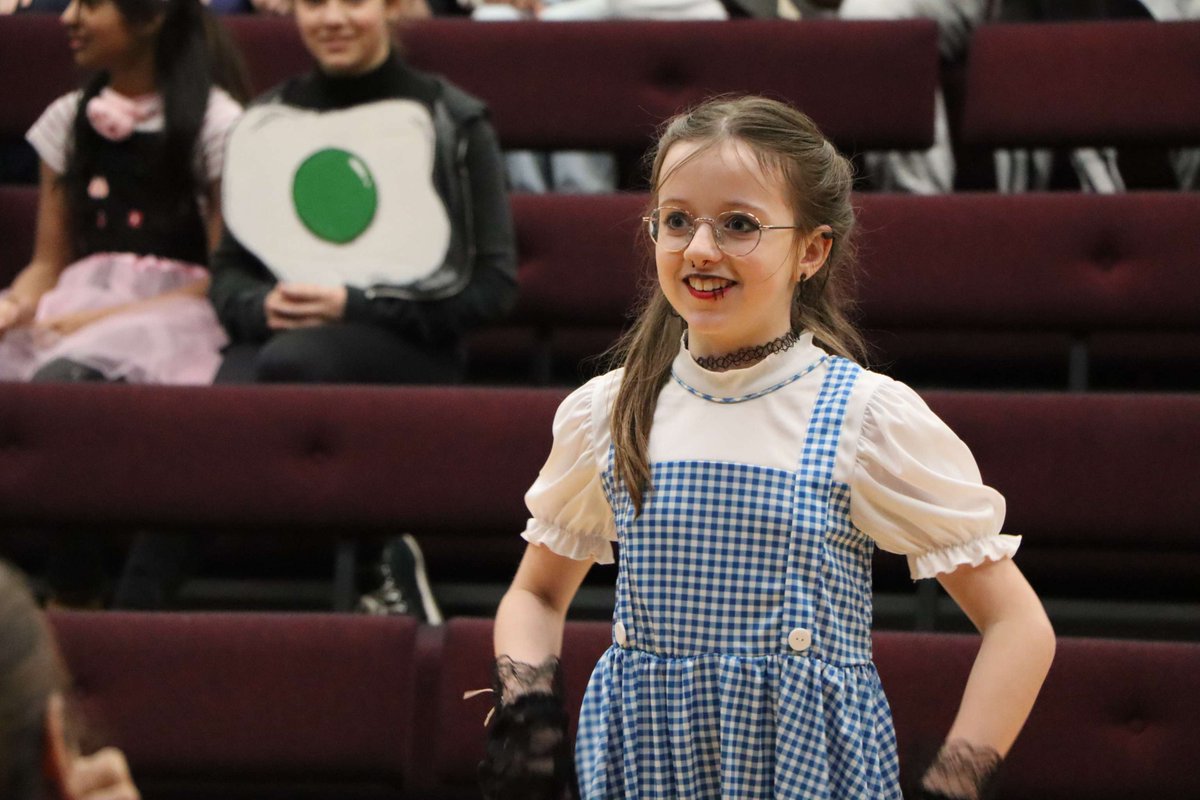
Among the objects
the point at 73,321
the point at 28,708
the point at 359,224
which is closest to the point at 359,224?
the point at 359,224

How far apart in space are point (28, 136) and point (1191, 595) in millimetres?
1338

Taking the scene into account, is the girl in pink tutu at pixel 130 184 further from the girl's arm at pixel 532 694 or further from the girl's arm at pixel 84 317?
the girl's arm at pixel 532 694

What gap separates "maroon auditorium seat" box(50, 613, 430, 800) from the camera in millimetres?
1378

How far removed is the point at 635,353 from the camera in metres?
0.97

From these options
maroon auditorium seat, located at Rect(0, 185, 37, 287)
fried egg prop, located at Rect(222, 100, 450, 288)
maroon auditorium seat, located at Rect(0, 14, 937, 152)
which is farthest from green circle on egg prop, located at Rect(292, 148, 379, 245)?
maroon auditorium seat, located at Rect(0, 185, 37, 287)

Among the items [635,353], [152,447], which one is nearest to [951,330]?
[152,447]

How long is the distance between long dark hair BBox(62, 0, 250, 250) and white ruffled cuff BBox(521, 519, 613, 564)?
101 centimetres

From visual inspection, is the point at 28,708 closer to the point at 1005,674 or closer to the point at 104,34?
the point at 1005,674

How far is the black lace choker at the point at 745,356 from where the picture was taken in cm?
92

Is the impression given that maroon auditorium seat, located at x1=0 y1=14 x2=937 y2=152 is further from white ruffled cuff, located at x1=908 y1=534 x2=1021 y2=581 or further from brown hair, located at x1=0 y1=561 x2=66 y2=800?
brown hair, located at x1=0 y1=561 x2=66 y2=800

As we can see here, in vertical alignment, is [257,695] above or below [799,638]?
below

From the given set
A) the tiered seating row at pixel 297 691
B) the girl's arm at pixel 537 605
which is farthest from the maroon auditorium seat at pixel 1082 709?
the girl's arm at pixel 537 605

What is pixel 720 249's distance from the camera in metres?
0.88

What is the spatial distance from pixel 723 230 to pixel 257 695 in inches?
27.2
